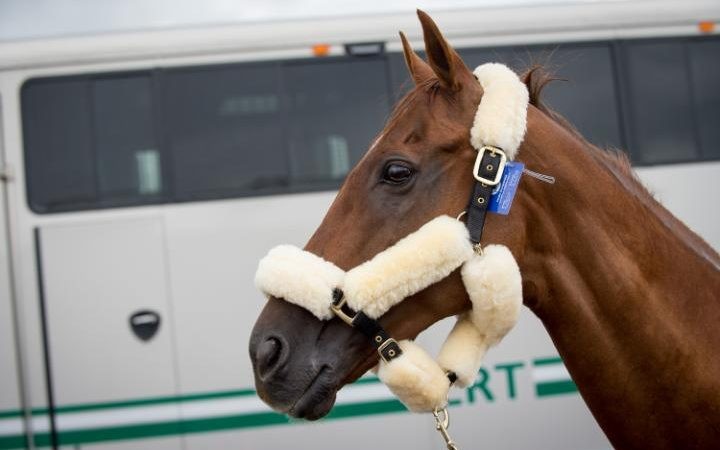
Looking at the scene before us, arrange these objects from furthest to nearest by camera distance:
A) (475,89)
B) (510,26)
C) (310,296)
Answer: (510,26), (475,89), (310,296)

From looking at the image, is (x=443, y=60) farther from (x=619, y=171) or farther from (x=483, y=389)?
(x=483, y=389)

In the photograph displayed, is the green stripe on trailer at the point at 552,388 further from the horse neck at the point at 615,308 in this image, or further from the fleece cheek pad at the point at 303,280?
the fleece cheek pad at the point at 303,280

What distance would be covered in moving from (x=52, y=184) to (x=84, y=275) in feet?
1.84

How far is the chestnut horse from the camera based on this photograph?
1.86 meters

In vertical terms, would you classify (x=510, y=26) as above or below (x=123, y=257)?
above

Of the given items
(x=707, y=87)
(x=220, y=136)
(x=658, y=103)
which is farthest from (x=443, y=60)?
(x=707, y=87)

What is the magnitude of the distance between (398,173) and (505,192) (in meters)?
0.28

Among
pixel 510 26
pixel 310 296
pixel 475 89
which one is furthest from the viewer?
pixel 510 26

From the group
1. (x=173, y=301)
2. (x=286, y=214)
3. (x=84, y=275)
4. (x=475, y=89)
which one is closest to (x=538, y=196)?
(x=475, y=89)

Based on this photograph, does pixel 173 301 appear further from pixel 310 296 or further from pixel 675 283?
pixel 675 283

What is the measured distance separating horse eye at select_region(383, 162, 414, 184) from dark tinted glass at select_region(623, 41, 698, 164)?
294 centimetres

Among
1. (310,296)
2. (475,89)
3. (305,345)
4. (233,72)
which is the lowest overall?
(305,345)

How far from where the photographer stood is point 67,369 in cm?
403

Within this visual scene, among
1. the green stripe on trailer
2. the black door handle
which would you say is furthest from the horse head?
the green stripe on trailer
